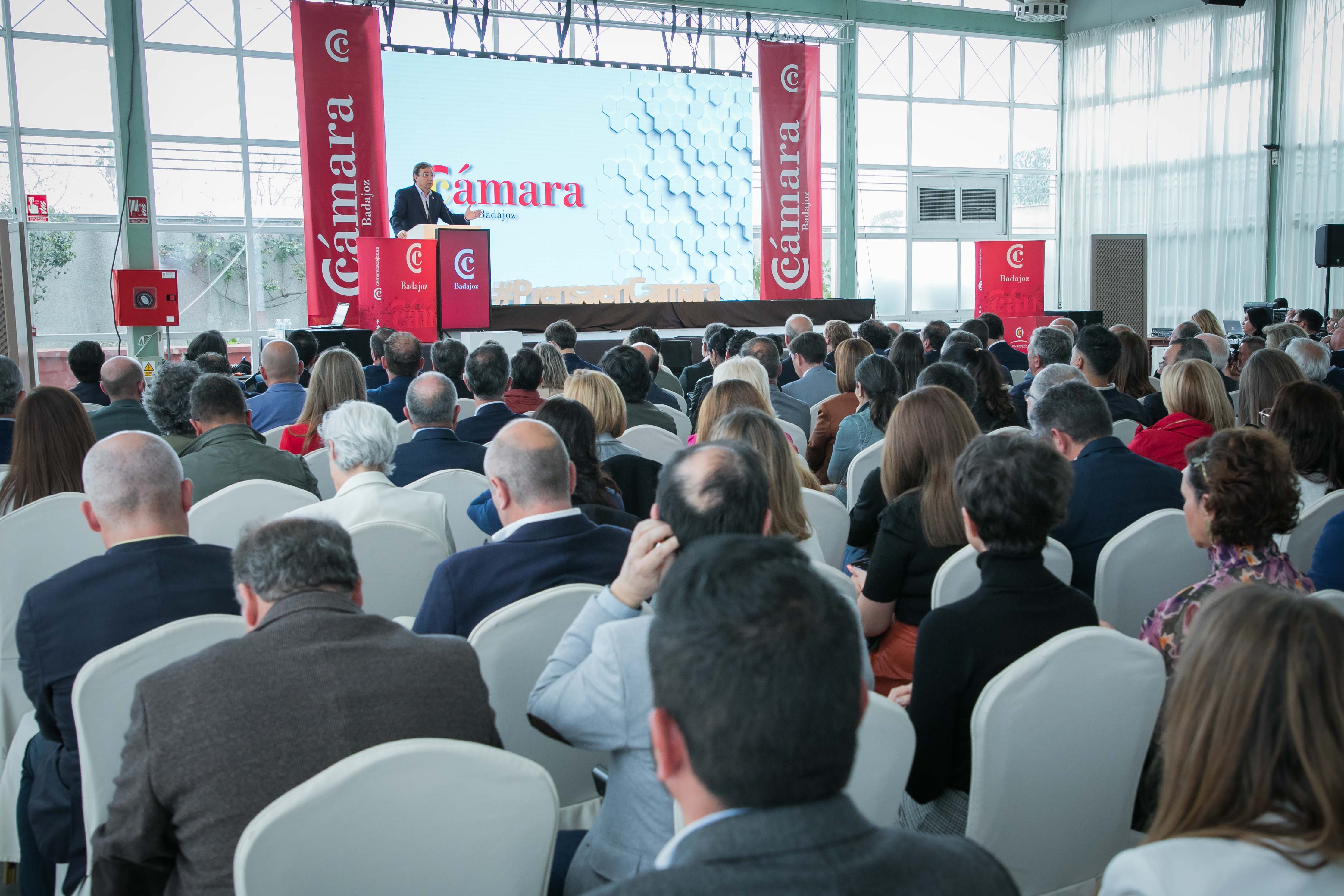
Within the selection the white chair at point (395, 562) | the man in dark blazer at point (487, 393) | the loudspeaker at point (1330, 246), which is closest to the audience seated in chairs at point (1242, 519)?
the white chair at point (395, 562)

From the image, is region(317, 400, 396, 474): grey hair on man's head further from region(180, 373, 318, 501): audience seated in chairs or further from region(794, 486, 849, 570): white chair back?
region(794, 486, 849, 570): white chair back

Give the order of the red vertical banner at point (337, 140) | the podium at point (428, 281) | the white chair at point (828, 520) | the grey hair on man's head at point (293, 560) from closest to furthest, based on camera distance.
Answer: the grey hair on man's head at point (293, 560)
the white chair at point (828, 520)
the podium at point (428, 281)
the red vertical banner at point (337, 140)

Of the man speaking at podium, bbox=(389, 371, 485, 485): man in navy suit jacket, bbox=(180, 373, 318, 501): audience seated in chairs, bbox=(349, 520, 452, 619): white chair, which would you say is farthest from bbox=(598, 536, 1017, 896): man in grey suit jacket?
the man speaking at podium

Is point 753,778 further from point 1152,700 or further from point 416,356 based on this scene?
point 416,356

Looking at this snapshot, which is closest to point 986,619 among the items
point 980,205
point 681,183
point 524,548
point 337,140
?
point 524,548

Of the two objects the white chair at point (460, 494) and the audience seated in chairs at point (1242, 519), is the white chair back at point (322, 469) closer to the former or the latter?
the white chair at point (460, 494)

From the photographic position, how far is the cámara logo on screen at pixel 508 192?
37.7 ft

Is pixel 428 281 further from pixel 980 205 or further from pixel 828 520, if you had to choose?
pixel 980 205

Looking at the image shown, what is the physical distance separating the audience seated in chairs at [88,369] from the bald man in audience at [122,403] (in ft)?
3.33

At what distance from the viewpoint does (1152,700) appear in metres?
1.85

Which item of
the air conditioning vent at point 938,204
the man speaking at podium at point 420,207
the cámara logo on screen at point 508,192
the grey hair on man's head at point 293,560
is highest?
the air conditioning vent at point 938,204

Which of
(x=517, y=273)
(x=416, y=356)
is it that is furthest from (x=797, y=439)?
(x=517, y=273)

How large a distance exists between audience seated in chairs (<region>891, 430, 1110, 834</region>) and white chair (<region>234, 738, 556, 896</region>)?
0.82 metres

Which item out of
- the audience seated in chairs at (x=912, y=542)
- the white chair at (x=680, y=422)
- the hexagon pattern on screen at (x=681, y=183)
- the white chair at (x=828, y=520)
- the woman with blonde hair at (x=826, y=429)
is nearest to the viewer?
the audience seated in chairs at (x=912, y=542)
